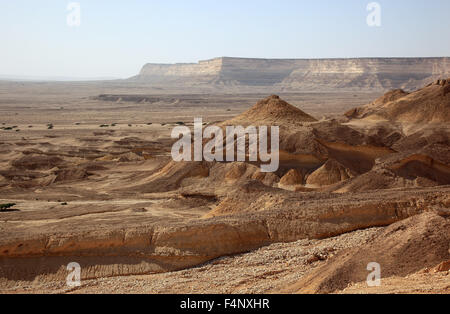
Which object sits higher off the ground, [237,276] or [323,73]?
[323,73]

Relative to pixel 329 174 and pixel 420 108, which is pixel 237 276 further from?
pixel 420 108

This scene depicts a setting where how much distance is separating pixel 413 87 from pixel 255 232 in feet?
379

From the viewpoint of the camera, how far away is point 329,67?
487 feet

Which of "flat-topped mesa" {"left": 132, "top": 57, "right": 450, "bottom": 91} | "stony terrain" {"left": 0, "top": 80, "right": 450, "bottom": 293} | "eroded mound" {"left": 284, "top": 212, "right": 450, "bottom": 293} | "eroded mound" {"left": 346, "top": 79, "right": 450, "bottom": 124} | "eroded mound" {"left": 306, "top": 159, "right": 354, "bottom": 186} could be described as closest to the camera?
"eroded mound" {"left": 284, "top": 212, "right": 450, "bottom": 293}

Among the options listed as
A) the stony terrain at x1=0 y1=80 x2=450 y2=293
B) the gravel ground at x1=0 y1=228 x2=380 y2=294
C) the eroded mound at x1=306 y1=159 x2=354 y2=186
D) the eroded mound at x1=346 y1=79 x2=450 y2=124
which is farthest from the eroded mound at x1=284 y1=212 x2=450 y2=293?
the eroded mound at x1=346 y1=79 x2=450 y2=124

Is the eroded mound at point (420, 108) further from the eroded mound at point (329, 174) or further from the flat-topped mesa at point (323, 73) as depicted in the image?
the flat-topped mesa at point (323, 73)

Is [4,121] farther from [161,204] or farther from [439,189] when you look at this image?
[439,189]

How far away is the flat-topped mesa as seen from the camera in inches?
5012

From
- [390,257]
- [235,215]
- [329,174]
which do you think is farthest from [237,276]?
[329,174]

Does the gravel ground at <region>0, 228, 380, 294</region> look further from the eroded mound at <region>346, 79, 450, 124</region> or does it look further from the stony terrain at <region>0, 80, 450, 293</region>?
the eroded mound at <region>346, 79, 450, 124</region>

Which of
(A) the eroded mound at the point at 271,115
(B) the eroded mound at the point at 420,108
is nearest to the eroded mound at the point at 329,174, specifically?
(A) the eroded mound at the point at 271,115

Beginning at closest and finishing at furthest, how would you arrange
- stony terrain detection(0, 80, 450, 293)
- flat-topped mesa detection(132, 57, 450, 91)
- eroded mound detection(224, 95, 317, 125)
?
stony terrain detection(0, 80, 450, 293) < eroded mound detection(224, 95, 317, 125) < flat-topped mesa detection(132, 57, 450, 91)

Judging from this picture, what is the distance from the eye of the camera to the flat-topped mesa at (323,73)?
12731 cm

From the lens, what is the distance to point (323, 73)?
15138cm
